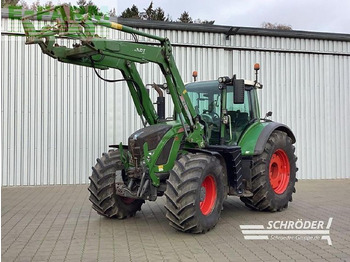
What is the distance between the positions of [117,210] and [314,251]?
129 inches

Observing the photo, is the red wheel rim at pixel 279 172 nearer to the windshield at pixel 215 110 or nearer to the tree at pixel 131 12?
the windshield at pixel 215 110

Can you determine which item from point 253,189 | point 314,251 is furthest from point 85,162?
point 314,251

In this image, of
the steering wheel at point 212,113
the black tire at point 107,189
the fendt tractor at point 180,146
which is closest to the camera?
the fendt tractor at point 180,146

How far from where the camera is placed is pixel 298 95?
1370 cm

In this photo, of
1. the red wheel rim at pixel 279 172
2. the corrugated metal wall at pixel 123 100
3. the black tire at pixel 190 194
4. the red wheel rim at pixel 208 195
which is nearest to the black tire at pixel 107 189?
the black tire at pixel 190 194

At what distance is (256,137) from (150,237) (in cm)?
285

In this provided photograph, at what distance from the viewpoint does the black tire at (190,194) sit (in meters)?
5.80

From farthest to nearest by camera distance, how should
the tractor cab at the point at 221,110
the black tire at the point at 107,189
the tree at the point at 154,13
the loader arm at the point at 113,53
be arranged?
the tree at the point at 154,13 → the tractor cab at the point at 221,110 → the black tire at the point at 107,189 → the loader arm at the point at 113,53

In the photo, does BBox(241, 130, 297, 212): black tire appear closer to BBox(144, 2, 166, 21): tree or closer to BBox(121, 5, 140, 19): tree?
BBox(121, 5, 140, 19): tree

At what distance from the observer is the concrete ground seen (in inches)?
203

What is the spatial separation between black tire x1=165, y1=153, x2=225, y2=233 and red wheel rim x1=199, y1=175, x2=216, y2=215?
36mm

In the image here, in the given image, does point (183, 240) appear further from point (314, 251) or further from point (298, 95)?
point (298, 95)

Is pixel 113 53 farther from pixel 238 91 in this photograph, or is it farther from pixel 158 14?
pixel 158 14

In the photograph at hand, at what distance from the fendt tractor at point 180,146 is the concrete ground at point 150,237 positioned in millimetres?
350
